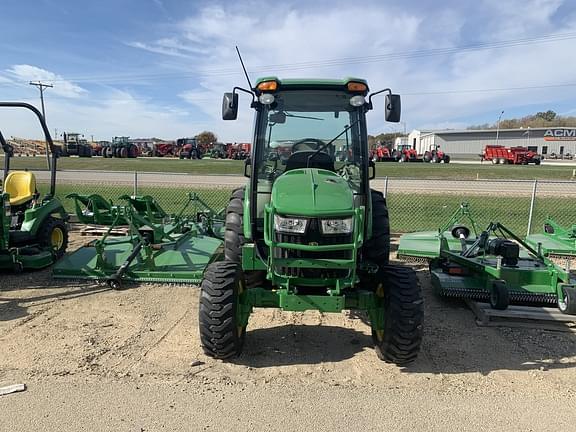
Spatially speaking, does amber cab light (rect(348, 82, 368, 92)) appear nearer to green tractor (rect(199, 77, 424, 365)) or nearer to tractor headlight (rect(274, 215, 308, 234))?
green tractor (rect(199, 77, 424, 365))

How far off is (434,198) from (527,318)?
980 centimetres

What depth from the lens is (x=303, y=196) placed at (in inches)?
150

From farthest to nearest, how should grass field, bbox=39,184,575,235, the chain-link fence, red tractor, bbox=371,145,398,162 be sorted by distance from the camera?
red tractor, bbox=371,145,398,162
the chain-link fence
grass field, bbox=39,184,575,235

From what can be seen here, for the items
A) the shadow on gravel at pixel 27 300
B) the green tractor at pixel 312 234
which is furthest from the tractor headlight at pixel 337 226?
the shadow on gravel at pixel 27 300

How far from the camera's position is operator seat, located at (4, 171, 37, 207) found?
23.2 ft

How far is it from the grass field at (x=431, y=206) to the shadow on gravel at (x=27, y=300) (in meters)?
6.18

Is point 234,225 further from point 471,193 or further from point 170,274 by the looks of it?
point 471,193

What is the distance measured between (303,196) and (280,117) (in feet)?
4.22

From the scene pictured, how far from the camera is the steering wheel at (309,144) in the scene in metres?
4.78

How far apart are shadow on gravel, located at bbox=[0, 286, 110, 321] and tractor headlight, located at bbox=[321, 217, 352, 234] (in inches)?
138

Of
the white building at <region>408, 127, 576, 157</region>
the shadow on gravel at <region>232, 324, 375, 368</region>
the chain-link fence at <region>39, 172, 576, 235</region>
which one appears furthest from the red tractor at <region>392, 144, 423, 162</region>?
the shadow on gravel at <region>232, 324, 375, 368</region>

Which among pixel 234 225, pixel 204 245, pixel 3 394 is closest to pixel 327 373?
pixel 234 225

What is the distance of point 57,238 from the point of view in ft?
23.7

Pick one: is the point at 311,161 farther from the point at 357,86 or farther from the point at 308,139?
the point at 357,86
